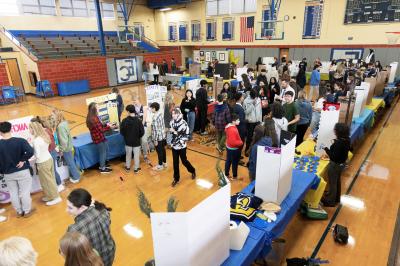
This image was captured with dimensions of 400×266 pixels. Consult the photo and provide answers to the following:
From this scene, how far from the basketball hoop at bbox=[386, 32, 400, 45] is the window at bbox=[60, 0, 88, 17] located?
58.9 ft

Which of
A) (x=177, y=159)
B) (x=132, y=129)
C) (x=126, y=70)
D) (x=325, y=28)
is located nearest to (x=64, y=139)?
(x=132, y=129)

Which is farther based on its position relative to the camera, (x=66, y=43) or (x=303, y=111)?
(x=66, y=43)

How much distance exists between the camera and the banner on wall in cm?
1496

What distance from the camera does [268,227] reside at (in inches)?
103

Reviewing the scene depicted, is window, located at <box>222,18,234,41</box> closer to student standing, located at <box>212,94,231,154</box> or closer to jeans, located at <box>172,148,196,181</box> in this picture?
student standing, located at <box>212,94,231,154</box>

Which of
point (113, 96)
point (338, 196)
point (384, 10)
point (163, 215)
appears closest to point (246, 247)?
point (163, 215)

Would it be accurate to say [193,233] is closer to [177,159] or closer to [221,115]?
[177,159]

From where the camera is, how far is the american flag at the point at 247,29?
1642 cm

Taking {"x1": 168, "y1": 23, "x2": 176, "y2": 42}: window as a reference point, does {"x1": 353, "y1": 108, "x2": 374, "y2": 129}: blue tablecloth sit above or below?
below

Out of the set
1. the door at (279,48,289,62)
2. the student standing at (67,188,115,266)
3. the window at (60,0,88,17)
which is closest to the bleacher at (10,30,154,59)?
the window at (60,0,88,17)

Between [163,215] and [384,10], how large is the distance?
14.6m

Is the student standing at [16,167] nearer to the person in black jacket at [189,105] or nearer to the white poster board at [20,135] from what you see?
the white poster board at [20,135]

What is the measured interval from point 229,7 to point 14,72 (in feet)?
42.5

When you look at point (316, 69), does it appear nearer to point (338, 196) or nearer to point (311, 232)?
point (338, 196)
